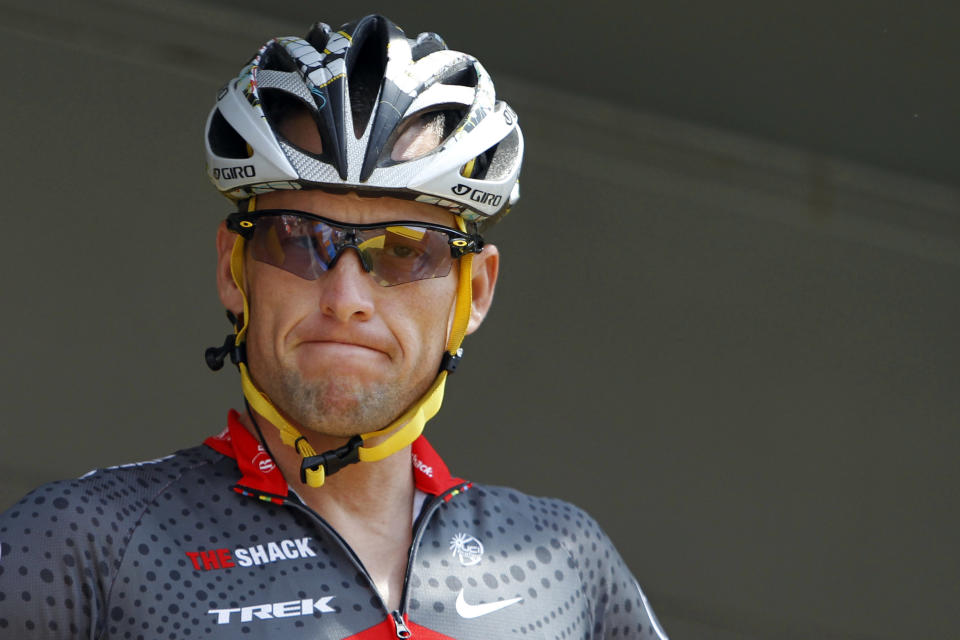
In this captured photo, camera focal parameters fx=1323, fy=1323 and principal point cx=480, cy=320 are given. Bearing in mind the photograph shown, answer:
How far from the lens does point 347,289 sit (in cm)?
220

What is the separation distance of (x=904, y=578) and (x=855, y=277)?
3.77ft

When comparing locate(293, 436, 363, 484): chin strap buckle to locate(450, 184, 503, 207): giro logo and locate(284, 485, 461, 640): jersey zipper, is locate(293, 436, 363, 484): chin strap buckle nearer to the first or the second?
locate(284, 485, 461, 640): jersey zipper

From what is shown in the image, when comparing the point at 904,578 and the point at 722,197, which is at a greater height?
the point at 722,197

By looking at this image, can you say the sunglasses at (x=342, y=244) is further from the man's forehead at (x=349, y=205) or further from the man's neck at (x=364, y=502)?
the man's neck at (x=364, y=502)

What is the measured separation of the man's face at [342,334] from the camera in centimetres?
219

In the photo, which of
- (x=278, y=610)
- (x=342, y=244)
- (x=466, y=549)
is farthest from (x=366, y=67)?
(x=278, y=610)

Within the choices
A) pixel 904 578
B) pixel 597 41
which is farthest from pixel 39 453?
pixel 904 578

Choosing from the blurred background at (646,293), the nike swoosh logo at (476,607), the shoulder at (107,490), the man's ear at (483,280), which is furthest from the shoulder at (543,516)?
the blurred background at (646,293)

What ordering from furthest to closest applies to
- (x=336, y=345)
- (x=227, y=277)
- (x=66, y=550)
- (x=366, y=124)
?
(x=227, y=277) < (x=366, y=124) < (x=336, y=345) < (x=66, y=550)

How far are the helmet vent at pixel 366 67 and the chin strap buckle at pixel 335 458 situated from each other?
0.55m

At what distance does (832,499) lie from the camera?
4.93 m

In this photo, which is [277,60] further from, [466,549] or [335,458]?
[466,549]

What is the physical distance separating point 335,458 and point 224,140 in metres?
0.64

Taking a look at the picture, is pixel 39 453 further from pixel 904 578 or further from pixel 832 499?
pixel 904 578
